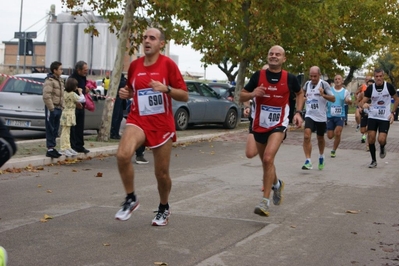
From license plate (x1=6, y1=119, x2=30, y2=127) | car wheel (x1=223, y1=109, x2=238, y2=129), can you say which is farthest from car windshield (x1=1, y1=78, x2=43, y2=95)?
car wheel (x1=223, y1=109, x2=238, y2=129)

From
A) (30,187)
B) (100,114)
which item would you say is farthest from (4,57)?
(30,187)

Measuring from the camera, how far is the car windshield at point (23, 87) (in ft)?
62.3

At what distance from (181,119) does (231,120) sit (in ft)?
11.0

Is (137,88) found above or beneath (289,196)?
above

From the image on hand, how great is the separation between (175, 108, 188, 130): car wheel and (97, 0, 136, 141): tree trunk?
14.8ft

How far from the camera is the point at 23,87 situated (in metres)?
19.1

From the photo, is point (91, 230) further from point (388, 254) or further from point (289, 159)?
point (289, 159)

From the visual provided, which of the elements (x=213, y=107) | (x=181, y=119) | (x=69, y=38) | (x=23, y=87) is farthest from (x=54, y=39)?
(x=23, y=87)

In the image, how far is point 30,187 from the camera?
11.2 m

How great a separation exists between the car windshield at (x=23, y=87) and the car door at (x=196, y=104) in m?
5.92

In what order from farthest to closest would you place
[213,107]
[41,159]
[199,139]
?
[213,107], [199,139], [41,159]

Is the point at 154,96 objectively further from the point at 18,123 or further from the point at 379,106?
the point at 18,123

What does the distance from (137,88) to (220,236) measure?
173 cm

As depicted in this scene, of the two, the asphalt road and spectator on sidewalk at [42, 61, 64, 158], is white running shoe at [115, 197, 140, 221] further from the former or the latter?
spectator on sidewalk at [42, 61, 64, 158]
